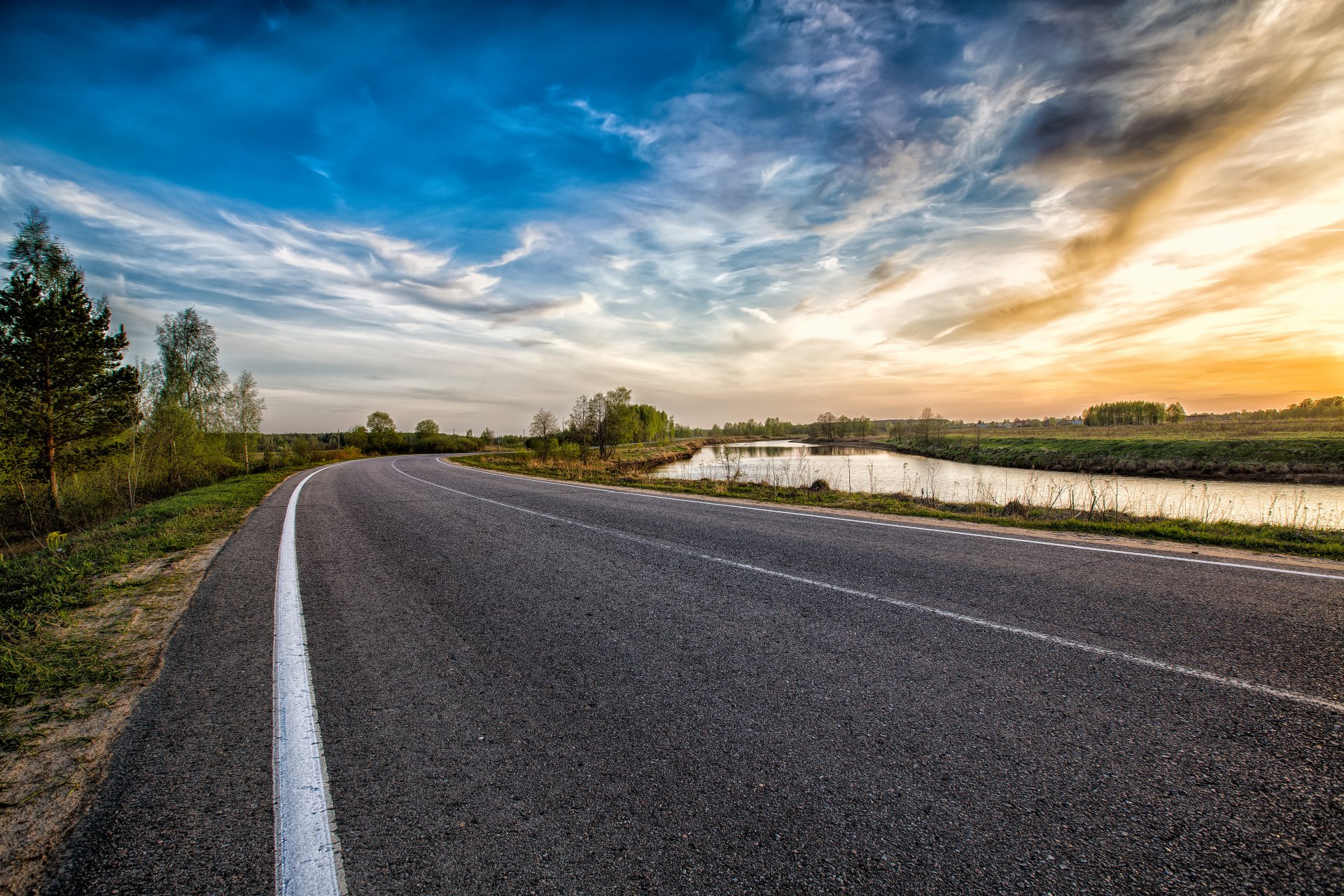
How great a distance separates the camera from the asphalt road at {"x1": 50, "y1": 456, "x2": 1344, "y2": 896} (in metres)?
1.77

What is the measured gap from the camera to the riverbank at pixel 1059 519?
260 inches

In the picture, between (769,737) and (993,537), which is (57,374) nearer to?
(769,737)

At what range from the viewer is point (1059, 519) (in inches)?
371

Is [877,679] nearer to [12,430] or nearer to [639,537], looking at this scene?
[639,537]

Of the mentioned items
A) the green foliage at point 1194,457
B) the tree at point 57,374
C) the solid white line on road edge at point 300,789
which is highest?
the tree at point 57,374

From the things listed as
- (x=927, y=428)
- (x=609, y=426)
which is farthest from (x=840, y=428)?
(x=609, y=426)

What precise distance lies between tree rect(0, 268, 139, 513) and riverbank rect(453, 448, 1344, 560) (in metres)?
19.6

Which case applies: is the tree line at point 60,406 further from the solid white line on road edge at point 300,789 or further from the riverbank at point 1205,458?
the riverbank at point 1205,458

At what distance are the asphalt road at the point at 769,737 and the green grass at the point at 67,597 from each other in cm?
52

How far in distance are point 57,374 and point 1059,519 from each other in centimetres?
2955

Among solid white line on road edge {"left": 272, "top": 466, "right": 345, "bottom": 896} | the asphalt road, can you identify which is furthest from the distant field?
solid white line on road edge {"left": 272, "top": 466, "right": 345, "bottom": 896}

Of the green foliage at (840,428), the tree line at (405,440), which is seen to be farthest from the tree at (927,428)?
the tree line at (405,440)

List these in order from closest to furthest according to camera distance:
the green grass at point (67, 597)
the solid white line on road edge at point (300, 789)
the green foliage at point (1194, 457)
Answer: the solid white line on road edge at point (300, 789) → the green grass at point (67, 597) → the green foliage at point (1194, 457)

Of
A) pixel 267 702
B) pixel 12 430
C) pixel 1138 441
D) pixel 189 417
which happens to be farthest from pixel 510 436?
pixel 267 702
